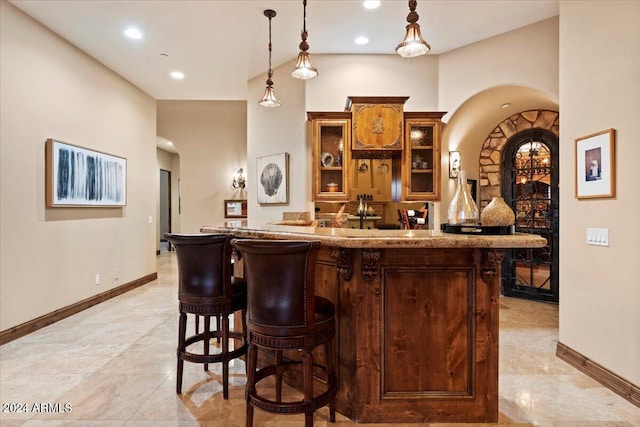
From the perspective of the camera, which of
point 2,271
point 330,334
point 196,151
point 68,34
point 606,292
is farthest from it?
point 196,151

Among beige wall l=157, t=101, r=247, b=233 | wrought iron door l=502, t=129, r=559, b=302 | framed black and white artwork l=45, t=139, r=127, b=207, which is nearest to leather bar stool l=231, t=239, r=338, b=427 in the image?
framed black and white artwork l=45, t=139, r=127, b=207

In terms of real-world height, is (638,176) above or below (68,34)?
below

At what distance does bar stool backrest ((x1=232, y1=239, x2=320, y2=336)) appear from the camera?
5.65ft

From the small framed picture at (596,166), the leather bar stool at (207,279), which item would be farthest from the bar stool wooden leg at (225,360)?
the small framed picture at (596,166)

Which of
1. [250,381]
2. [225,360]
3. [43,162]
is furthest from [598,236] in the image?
[43,162]

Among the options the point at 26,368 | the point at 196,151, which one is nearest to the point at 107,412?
the point at 26,368

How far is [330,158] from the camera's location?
4516 mm

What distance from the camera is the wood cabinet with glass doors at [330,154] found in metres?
4.43

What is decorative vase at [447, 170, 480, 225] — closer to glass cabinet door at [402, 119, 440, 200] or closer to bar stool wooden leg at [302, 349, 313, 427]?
bar stool wooden leg at [302, 349, 313, 427]

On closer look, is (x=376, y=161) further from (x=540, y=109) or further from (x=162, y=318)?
(x=162, y=318)

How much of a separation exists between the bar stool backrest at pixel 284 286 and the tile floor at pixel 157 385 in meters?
0.72

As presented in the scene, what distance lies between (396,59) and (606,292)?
11.7 ft

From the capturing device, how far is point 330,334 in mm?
1882

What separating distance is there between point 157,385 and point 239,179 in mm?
6122
